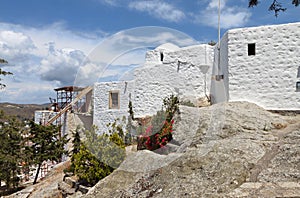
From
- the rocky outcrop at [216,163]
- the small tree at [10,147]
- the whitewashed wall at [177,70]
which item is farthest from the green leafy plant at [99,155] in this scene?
the small tree at [10,147]

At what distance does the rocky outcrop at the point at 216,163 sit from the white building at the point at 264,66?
304 cm

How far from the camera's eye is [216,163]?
588 cm

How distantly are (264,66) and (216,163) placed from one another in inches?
295

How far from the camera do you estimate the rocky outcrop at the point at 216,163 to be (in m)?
5.01

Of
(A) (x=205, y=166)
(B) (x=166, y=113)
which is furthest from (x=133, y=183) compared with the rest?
(B) (x=166, y=113)

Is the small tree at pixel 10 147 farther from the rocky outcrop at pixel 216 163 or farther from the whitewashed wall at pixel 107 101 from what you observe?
the rocky outcrop at pixel 216 163

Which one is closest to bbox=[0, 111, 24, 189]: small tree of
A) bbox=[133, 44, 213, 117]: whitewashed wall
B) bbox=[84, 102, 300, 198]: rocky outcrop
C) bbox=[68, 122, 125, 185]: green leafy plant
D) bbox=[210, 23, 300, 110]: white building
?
bbox=[68, 122, 125, 185]: green leafy plant

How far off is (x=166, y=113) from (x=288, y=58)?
6.50m

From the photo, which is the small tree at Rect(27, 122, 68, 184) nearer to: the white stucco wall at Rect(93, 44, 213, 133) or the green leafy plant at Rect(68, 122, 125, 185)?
the white stucco wall at Rect(93, 44, 213, 133)

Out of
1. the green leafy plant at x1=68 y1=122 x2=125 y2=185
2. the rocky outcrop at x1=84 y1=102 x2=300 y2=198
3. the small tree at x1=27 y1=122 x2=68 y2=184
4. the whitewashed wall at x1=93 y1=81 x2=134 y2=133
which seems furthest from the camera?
the whitewashed wall at x1=93 y1=81 x2=134 y2=133

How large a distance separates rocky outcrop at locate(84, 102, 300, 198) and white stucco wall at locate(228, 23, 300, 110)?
302cm

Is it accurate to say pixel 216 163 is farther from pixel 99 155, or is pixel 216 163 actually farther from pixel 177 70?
pixel 177 70

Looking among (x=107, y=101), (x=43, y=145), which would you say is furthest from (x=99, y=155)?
(x=107, y=101)

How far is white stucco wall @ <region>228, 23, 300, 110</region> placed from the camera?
1144 centimetres
